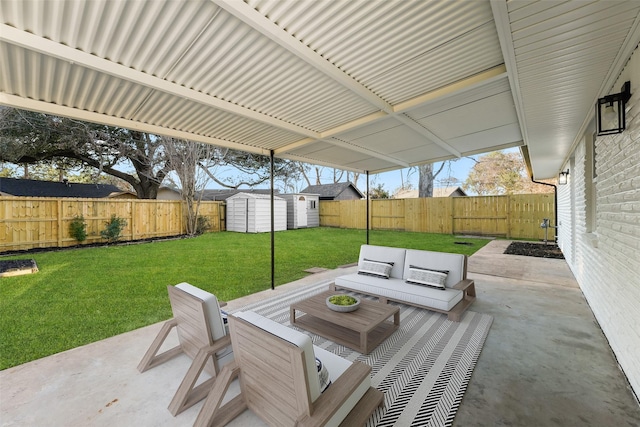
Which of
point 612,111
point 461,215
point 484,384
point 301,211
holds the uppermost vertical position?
point 612,111

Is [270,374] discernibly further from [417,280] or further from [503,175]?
[503,175]

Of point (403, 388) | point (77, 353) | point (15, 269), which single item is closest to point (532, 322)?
point (403, 388)

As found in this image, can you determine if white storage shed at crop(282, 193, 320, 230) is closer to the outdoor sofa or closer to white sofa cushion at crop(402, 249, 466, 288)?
the outdoor sofa

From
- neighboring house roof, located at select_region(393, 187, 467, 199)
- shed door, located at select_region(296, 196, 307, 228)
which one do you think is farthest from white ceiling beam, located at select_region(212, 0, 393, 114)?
neighboring house roof, located at select_region(393, 187, 467, 199)

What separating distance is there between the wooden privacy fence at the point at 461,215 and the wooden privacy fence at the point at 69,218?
34.1 feet

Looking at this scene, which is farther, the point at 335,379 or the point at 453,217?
the point at 453,217

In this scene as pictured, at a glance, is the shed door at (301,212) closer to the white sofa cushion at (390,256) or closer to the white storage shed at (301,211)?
the white storage shed at (301,211)

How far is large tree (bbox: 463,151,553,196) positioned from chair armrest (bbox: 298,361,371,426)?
79.8 feet

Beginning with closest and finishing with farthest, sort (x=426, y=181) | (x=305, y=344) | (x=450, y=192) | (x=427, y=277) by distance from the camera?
1. (x=305, y=344)
2. (x=427, y=277)
3. (x=426, y=181)
4. (x=450, y=192)

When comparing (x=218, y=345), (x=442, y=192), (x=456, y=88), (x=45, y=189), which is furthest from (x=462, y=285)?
(x=442, y=192)

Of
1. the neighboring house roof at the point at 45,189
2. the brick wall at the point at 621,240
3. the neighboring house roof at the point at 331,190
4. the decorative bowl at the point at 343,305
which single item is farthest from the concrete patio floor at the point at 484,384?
the neighboring house roof at the point at 331,190

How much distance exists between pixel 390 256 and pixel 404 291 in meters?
0.82

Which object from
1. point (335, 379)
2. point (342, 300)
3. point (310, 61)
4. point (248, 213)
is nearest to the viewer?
point (335, 379)

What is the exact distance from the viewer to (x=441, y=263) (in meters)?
4.30
